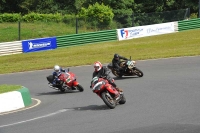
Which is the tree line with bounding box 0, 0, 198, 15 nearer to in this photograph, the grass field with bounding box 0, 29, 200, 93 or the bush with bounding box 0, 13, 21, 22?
the bush with bounding box 0, 13, 21, 22

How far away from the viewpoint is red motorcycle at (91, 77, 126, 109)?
13227mm

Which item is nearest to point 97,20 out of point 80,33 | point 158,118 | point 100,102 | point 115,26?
point 115,26

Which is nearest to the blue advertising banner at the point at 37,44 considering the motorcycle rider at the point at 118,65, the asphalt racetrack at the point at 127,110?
the asphalt racetrack at the point at 127,110

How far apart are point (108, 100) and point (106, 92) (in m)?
0.24

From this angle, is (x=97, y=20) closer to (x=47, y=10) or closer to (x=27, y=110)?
(x=47, y=10)

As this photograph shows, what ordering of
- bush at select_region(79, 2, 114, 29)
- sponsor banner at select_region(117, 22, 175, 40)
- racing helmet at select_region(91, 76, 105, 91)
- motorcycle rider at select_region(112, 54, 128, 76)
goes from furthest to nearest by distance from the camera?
bush at select_region(79, 2, 114, 29) → sponsor banner at select_region(117, 22, 175, 40) → motorcycle rider at select_region(112, 54, 128, 76) → racing helmet at select_region(91, 76, 105, 91)

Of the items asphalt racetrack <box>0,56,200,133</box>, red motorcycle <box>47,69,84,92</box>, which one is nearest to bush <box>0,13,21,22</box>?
asphalt racetrack <box>0,56,200,133</box>

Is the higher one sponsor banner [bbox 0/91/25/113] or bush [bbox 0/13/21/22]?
bush [bbox 0/13/21/22]

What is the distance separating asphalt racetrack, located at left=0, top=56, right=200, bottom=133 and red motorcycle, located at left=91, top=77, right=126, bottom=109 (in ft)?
0.71

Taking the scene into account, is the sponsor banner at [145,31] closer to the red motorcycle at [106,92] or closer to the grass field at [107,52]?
the grass field at [107,52]

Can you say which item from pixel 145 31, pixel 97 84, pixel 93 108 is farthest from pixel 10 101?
pixel 145 31

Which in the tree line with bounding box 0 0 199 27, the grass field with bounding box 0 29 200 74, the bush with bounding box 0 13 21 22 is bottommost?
the grass field with bounding box 0 29 200 74

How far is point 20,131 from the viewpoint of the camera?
1090 cm

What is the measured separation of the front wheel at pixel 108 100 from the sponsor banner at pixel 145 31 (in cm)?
2644
